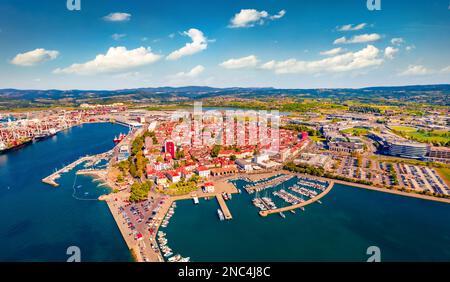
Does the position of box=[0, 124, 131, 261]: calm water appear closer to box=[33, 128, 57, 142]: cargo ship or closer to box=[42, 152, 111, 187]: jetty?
box=[42, 152, 111, 187]: jetty

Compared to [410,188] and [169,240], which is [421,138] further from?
[169,240]

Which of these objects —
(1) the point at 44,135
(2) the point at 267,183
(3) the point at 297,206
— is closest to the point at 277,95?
(1) the point at 44,135

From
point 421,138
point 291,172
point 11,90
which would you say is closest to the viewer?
point 291,172

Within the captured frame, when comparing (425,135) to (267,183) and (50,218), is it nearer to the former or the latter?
(267,183)

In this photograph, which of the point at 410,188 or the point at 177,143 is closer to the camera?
the point at 410,188

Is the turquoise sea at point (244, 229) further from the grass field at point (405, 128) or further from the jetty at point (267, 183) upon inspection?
the grass field at point (405, 128)

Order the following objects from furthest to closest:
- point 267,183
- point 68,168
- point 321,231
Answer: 1. point 68,168
2. point 267,183
3. point 321,231
